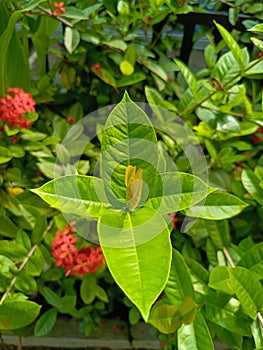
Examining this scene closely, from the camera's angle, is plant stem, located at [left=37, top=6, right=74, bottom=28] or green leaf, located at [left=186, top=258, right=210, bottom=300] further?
plant stem, located at [left=37, top=6, right=74, bottom=28]

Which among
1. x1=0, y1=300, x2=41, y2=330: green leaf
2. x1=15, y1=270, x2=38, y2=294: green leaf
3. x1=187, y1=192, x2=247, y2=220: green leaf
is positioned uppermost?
x1=187, y1=192, x2=247, y2=220: green leaf

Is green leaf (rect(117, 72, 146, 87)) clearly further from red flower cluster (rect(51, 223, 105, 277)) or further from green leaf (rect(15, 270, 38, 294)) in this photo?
green leaf (rect(15, 270, 38, 294))

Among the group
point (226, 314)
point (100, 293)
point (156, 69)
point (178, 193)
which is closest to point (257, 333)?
point (226, 314)

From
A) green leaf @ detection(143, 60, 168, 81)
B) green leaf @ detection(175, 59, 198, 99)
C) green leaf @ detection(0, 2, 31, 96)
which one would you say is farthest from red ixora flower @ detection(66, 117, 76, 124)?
green leaf @ detection(175, 59, 198, 99)

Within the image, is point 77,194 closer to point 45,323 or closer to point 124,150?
point 124,150

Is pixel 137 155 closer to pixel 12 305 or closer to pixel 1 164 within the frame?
pixel 12 305
